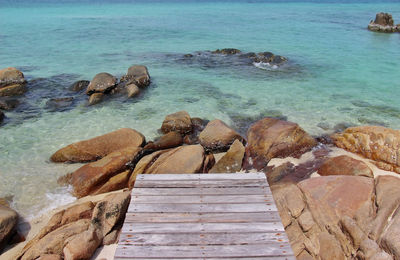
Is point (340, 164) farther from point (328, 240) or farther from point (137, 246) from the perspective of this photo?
point (137, 246)

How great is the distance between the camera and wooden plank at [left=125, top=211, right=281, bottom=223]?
4645mm

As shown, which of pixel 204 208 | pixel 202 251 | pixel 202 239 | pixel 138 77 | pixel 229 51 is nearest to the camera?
pixel 202 251

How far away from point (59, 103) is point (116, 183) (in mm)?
7587

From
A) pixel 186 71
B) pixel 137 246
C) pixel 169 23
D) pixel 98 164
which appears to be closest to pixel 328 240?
pixel 137 246

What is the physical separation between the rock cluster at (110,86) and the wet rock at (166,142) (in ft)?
16.7

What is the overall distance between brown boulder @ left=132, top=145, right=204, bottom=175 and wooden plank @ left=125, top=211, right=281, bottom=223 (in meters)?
3.38

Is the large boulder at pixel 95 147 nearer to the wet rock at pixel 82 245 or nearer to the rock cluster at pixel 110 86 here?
the wet rock at pixel 82 245

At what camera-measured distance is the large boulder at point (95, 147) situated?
9.49 m

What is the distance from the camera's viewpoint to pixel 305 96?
49.0ft

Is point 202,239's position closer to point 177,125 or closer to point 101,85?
point 177,125

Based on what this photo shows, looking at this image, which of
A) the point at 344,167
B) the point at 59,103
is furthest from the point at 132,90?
the point at 344,167

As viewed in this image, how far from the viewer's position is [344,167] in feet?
26.8

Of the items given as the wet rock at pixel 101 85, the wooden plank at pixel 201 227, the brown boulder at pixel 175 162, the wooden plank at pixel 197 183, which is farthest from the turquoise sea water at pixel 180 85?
the wooden plank at pixel 201 227

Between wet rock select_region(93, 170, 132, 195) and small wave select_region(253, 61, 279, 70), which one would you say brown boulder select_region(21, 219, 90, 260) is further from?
small wave select_region(253, 61, 279, 70)
